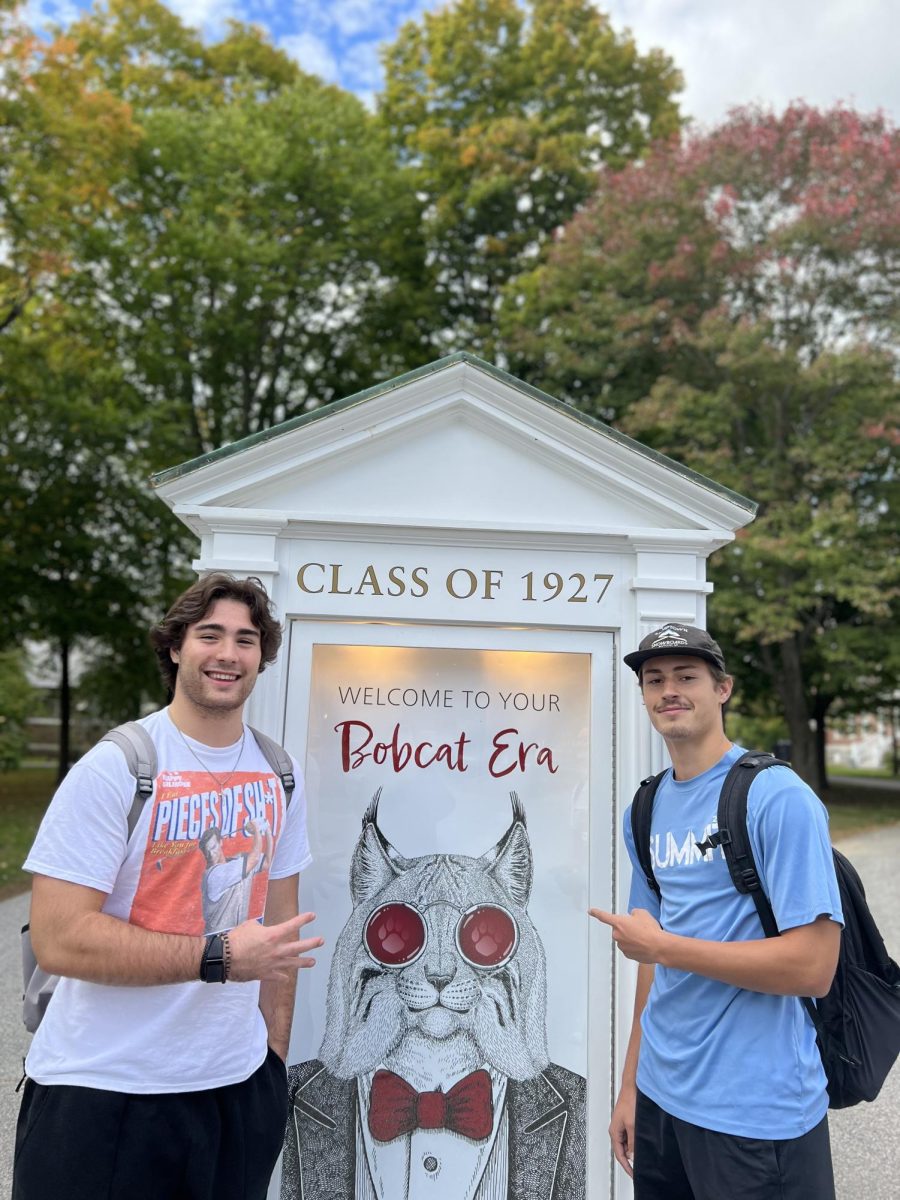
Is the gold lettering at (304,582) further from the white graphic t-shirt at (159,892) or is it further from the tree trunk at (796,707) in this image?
the tree trunk at (796,707)

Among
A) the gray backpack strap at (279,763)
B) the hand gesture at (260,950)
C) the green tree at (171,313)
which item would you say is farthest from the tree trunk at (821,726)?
the hand gesture at (260,950)

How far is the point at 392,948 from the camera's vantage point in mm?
2881

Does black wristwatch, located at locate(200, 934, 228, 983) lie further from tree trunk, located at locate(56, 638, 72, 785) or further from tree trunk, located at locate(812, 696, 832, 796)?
tree trunk, located at locate(812, 696, 832, 796)

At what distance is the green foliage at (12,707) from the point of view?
55.2 ft

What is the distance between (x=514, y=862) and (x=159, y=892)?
1.32 m

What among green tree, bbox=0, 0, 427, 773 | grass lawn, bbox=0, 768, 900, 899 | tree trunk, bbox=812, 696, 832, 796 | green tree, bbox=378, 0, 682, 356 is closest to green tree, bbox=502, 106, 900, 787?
green tree, bbox=378, 0, 682, 356

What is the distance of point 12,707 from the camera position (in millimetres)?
16797

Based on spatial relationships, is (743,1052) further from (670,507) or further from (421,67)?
(421,67)

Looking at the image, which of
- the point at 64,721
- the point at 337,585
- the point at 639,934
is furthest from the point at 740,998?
the point at 64,721

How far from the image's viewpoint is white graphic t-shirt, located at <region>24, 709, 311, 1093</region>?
5.94 feet

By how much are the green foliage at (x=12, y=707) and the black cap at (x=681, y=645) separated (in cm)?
1605

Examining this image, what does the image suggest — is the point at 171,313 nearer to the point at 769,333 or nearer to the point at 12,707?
the point at 12,707

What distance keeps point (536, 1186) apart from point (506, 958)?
669 millimetres

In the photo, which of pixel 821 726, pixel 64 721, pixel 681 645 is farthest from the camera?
pixel 821 726
